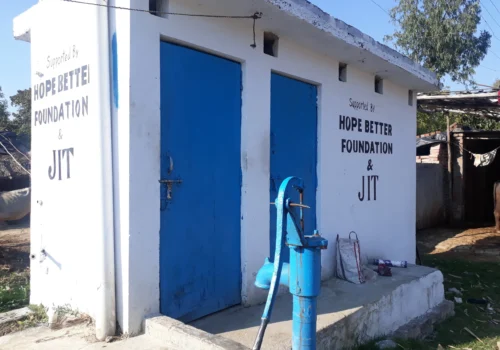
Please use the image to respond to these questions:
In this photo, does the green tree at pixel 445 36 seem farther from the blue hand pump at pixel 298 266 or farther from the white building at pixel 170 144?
the blue hand pump at pixel 298 266

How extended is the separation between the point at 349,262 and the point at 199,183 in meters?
2.20

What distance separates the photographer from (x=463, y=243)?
10.8 m

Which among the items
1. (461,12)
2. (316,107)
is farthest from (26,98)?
(316,107)

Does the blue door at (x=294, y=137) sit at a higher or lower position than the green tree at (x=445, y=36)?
lower

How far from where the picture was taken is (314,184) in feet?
16.9

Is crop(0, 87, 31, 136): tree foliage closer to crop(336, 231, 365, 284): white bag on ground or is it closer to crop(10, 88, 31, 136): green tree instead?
crop(10, 88, 31, 136): green tree

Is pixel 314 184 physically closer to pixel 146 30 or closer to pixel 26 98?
pixel 146 30

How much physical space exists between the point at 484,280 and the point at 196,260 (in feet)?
19.0

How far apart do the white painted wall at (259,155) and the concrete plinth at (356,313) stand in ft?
1.43

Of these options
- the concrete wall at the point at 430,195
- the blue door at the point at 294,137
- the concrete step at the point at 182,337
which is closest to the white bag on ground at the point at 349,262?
the blue door at the point at 294,137

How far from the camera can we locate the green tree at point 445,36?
17.3 metres

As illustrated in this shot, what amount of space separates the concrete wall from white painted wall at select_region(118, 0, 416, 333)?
17.2 feet

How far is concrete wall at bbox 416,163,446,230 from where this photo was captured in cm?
1230

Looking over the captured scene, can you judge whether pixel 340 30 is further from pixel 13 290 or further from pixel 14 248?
pixel 14 248
